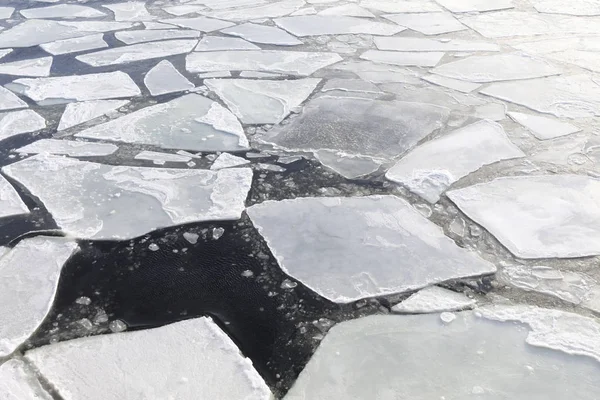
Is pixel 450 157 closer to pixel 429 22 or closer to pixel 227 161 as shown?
pixel 227 161

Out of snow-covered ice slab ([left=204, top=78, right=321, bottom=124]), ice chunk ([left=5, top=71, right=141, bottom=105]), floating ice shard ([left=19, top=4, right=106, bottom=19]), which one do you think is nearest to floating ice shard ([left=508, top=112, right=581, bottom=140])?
snow-covered ice slab ([left=204, top=78, right=321, bottom=124])

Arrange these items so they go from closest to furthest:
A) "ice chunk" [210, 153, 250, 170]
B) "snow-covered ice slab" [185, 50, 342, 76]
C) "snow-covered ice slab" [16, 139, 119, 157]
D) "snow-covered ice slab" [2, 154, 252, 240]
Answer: "snow-covered ice slab" [2, 154, 252, 240] < "ice chunk" [210, 153, 250, 170] < "snow-covered ice slab" [16, 139, 119, 157] < "snow-covered ice slab" [185, 50, 342, 76]

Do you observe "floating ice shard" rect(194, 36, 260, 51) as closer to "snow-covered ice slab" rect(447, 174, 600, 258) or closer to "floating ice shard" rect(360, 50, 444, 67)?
"floating ice shard" rect(360, 50, 444, 67)

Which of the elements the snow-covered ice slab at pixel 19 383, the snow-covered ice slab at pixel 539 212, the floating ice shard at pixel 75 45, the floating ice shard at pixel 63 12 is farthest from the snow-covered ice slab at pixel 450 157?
the floating ice shard at pixel 63 12

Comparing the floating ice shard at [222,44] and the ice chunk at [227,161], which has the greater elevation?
the ice chunk at [227,161]

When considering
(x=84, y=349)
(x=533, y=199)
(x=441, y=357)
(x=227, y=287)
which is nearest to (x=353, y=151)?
(x=533, y=199)

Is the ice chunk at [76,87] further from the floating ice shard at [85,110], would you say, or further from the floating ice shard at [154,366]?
Answer: the floating ice shard at [154,366]

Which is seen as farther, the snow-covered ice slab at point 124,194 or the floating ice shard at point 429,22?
the floating ice shard at point 429,22
